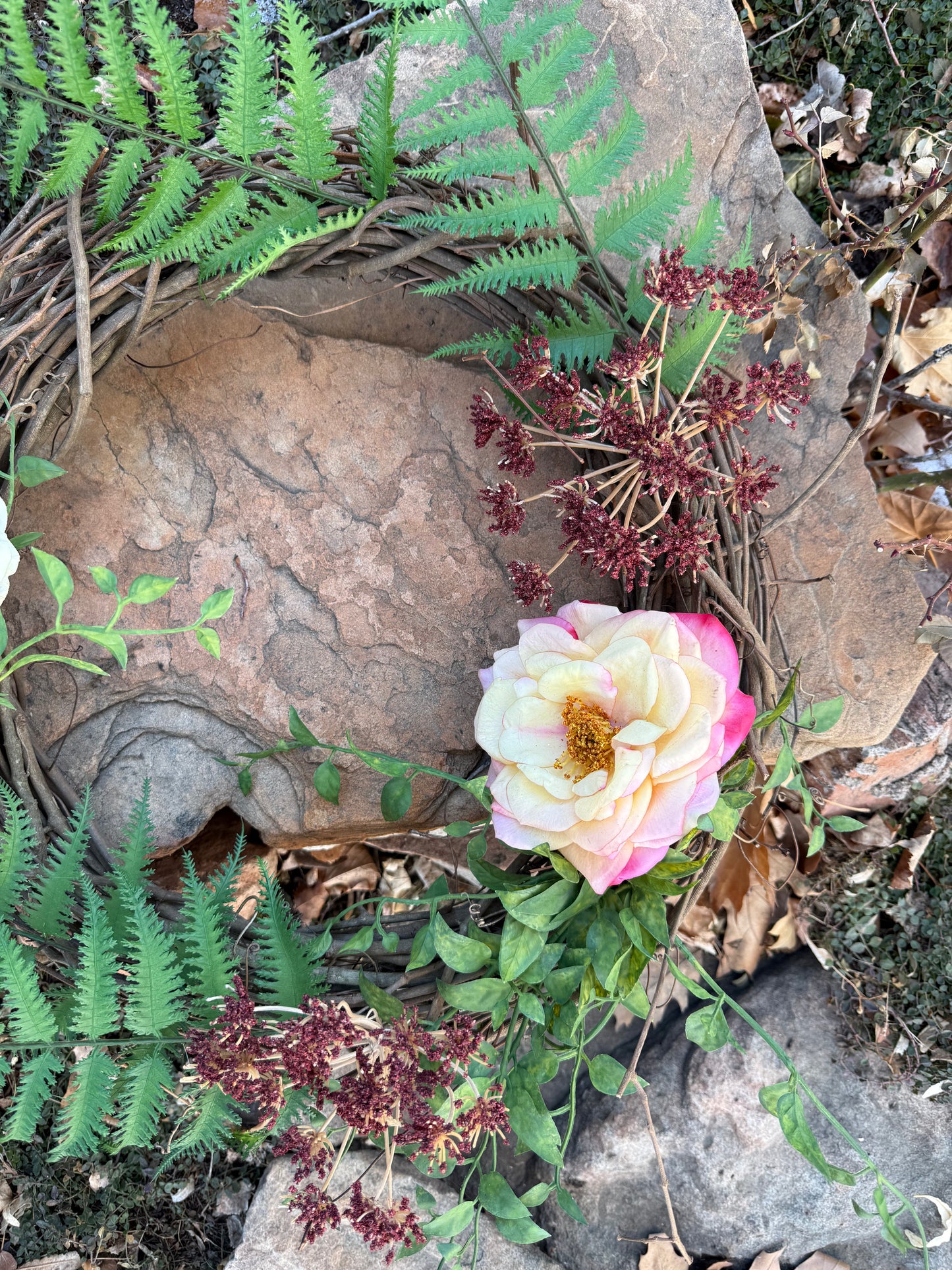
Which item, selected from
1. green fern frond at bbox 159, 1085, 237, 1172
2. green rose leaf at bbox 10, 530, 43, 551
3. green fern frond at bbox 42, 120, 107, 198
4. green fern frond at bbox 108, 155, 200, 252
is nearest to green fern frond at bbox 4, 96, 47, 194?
green fern frond at bbox 42, 120, 107, 198

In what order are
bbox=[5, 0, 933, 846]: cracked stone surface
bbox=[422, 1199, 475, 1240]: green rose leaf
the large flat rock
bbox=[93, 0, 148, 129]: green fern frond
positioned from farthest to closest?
the large flat rock → bbox=[5, 0, 933, 846]: cracked stone surface → bbox=[93, 0, 148, 129]: green fern frond → bbox=[422, 1199, 475, 1240]: green rose leaf

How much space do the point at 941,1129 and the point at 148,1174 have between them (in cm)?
185

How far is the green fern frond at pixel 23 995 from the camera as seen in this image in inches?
55.5

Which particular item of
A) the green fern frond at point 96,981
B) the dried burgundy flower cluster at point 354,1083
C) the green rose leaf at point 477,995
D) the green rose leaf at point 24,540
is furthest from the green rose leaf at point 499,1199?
the green rose leaf at point 24,540

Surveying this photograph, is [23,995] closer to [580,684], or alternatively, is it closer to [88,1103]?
[88,1103]

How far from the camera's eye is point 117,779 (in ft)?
5.93

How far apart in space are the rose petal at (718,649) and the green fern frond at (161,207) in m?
1.11

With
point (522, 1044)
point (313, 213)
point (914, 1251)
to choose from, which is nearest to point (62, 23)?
point (313, 213)

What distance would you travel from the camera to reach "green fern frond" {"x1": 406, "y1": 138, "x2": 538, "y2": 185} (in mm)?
1527

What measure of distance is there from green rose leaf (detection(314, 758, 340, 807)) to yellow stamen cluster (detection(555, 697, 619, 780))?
0.48 m

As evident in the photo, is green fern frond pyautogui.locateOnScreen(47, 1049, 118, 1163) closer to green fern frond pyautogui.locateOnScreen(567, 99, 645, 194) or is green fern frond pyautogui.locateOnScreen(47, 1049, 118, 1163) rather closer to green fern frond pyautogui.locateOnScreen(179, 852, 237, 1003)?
green fern frond pyautogui.locateOnScreen(179, 852, 237, 1003)

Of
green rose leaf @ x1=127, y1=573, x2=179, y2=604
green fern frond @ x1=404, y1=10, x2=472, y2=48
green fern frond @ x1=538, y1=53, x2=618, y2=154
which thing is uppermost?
green fern frond @ x1=404, y1=10, x2=472, y2=48

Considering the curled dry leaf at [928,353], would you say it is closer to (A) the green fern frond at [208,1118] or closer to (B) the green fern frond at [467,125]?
(B) the green fern frond at [467,125]

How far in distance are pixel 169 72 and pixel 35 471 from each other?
69 centimetres
